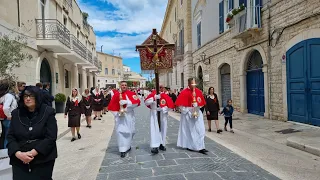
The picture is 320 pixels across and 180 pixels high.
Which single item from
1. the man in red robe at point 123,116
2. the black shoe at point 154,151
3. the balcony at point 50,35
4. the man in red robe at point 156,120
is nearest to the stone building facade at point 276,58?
the man in red robe at point 156,120

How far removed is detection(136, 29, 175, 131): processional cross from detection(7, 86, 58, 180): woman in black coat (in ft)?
13.3

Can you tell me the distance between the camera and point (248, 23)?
455 inches

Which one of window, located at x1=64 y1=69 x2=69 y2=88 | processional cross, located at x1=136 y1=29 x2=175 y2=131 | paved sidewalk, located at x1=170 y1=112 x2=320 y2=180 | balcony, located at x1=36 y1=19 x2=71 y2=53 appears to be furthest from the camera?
window, located at x1=64 y1=69 x2=69 y2=88

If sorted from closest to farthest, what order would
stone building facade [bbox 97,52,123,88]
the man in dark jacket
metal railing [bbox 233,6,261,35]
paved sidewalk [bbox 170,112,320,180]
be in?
the man in dark jacket
paved sidewalk [bbox 170,112,320,180]
metal railing [bbox 233,6,261,35]
stone building facade [bbox 97,52,123,88]

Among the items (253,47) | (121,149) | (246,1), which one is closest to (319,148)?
(121,149)

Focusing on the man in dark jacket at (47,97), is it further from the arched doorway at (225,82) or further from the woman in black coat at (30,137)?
the arched doorway at (225,82)

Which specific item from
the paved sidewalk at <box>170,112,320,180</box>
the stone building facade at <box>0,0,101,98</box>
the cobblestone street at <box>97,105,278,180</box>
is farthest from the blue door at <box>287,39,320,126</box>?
the stone building facade at <box>0,0,101,98</box>

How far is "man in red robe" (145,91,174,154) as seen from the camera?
5891 mm

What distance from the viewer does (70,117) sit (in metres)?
8.08

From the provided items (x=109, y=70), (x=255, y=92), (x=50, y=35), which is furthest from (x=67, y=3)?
(x=109, y=70)

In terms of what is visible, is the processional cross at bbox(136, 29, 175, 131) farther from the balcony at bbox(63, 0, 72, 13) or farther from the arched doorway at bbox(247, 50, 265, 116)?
the balcony at bbox(63, 0, 72, 13)

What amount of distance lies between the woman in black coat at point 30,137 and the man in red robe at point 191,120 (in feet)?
12.3

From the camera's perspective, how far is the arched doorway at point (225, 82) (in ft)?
53.2

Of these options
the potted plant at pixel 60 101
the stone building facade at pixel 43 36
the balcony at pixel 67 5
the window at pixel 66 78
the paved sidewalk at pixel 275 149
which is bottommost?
the paved sidewalk at pixel 275 149
